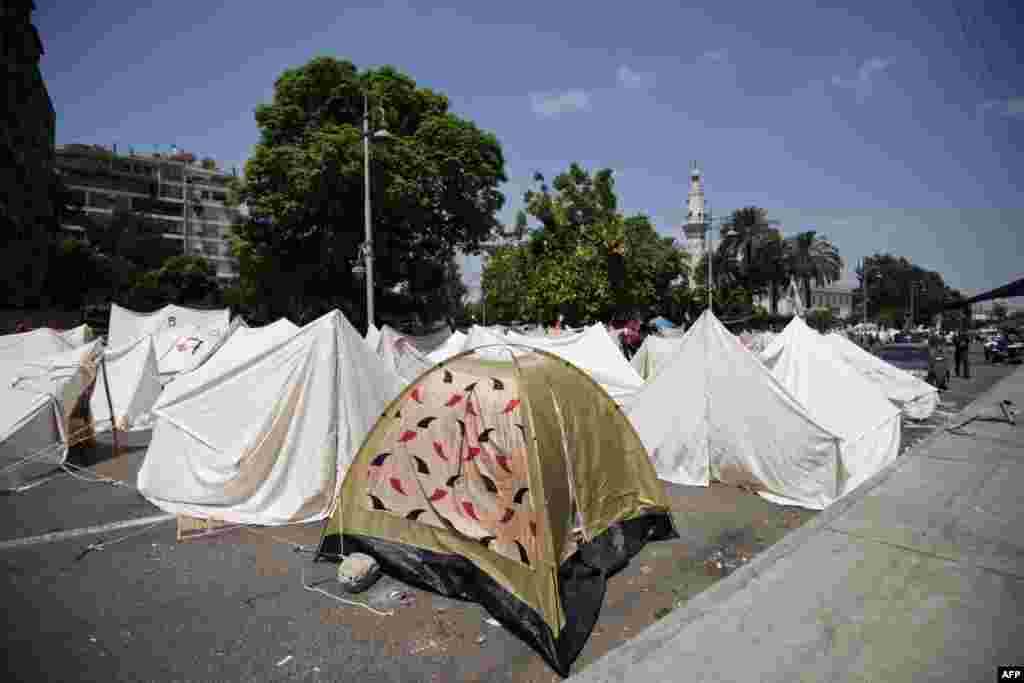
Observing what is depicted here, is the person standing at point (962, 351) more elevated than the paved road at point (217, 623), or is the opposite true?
the person standing at point (962, 351)

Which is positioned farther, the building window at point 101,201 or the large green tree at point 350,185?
the building window at point 101,201

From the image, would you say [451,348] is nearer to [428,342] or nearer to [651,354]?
[428,342]

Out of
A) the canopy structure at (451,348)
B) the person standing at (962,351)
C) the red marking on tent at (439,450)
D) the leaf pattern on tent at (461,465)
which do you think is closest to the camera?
the leaf pattern on tent at (461,465)

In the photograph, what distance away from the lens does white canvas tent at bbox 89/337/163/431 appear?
1117cm

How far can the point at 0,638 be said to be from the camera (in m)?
3.84

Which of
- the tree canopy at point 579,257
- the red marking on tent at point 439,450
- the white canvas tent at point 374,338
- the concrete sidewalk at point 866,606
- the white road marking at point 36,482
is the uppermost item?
the tree canopy at point 579,257

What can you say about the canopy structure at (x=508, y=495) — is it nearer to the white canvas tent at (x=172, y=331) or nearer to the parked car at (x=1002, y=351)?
the white canvas tent at (x=172, y=331)

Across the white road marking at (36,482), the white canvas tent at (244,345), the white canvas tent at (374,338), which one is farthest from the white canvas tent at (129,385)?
the white canvas tent at (374,338)

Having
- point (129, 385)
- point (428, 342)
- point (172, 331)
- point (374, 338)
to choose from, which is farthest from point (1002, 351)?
point (172, 331)

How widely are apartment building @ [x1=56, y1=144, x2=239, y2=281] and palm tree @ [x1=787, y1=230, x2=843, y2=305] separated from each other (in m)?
62.4

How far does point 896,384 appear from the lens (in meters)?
11.8

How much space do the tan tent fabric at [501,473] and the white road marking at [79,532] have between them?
104 inches

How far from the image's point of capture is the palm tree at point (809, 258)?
51.9 meters

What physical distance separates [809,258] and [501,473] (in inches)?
2217
